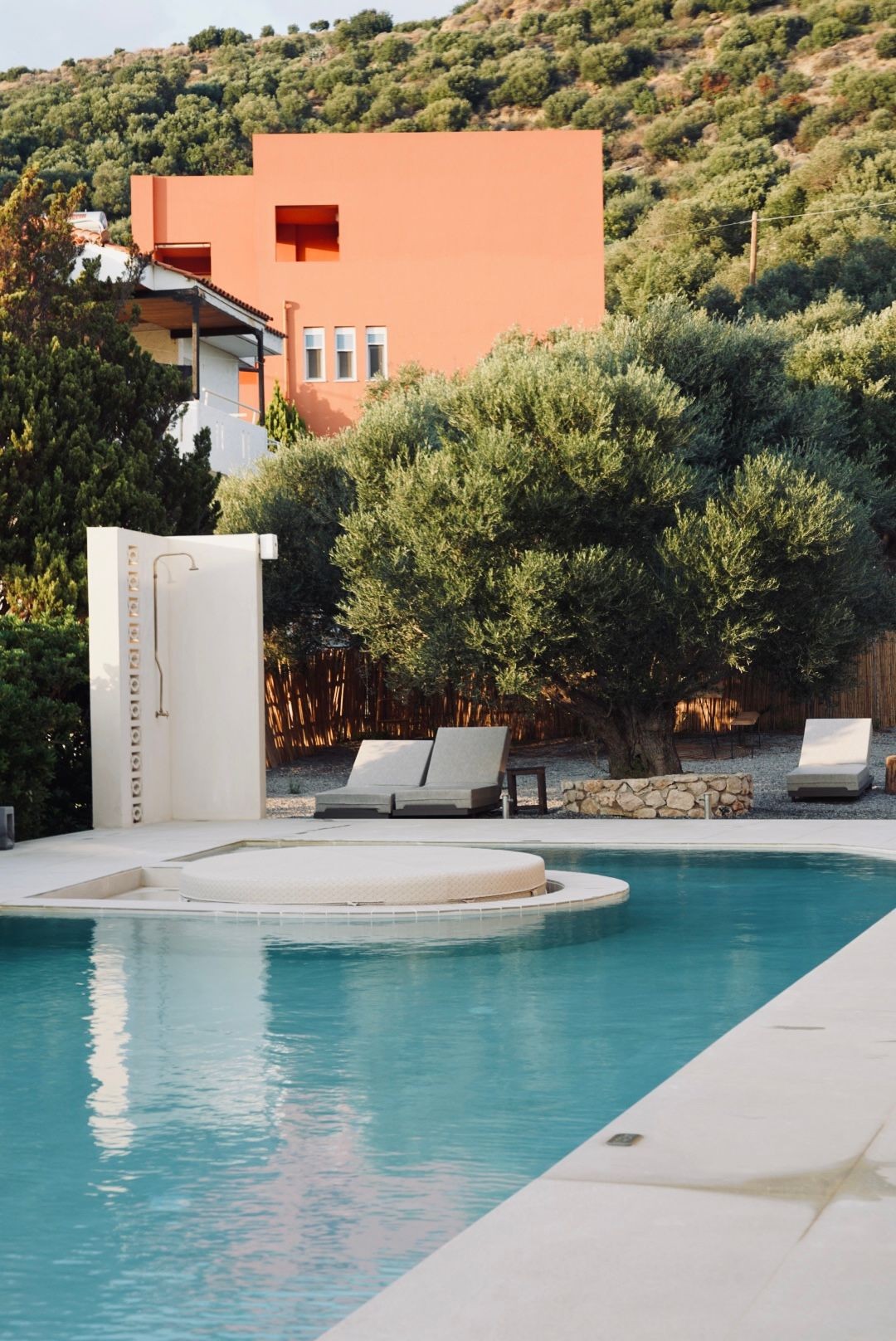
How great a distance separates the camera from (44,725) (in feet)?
44.3

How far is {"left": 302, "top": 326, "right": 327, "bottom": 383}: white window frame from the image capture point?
34156mm

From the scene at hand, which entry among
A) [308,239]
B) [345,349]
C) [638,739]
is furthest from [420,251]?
[638,739]

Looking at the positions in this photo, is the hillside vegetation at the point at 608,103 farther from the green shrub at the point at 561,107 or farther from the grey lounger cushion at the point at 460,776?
the grey lounger cushion at the point at 460,776

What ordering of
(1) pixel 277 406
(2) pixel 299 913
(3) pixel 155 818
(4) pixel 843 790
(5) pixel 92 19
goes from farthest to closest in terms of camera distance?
1. (5) pixel 92 19
2. (1) pixel 277 406
3. (4) pixel 843 790
4. (3) pixel 155 818
5. (2) pixel 299 913

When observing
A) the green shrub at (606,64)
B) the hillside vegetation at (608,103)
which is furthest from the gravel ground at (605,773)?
the green shrub at (606,64)

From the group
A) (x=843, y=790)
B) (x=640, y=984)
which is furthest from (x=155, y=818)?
(x=640, y=984)

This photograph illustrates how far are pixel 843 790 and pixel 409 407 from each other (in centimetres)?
736

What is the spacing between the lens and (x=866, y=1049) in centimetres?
542

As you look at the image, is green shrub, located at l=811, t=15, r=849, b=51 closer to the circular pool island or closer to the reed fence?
the reed fence

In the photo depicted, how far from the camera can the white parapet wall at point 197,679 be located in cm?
1472

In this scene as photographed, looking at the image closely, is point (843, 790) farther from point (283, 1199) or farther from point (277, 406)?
point (277, 406)

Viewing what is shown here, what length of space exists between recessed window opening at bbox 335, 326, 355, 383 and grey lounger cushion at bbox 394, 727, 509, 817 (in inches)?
752

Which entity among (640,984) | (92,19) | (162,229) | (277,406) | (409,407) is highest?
(92,19)

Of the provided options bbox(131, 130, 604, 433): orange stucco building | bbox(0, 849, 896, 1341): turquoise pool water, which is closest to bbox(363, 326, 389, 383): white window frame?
bbox(131, 130, 604, 433): orange stucco building
